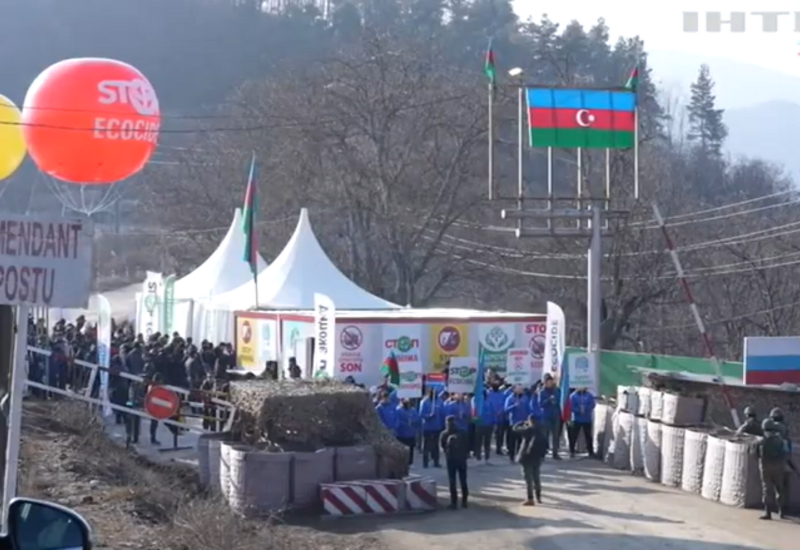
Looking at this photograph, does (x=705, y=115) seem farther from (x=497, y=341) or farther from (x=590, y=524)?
(x=590, y=524)

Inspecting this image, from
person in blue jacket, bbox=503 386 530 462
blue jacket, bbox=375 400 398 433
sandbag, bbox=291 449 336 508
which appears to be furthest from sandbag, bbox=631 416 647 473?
sandbag, bbox=291 449 336 508

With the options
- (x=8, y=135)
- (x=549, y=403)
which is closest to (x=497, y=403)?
(x=549, y=403)

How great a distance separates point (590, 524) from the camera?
1708 cm

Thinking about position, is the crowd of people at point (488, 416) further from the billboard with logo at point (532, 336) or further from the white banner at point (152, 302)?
the white banner at point (152, 302)

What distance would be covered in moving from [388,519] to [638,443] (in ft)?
20.2

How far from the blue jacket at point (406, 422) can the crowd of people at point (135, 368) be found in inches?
116

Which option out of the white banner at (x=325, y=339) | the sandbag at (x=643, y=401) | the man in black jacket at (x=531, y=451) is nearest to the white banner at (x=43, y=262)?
the man in black jacket at (x=531, y=451)

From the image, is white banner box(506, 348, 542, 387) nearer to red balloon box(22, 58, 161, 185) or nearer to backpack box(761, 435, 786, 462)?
backpack box(761, 435, 786, 462)

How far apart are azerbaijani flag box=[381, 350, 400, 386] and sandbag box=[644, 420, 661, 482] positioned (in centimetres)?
592

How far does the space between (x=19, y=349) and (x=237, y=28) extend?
113 meters

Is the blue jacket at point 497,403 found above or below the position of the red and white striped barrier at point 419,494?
above

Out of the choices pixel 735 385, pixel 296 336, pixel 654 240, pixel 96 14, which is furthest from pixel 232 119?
pixel 96 14

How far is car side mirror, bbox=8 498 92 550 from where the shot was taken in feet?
15.6

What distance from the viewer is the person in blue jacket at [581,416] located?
23.7 meters
